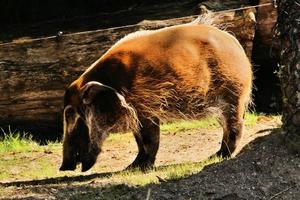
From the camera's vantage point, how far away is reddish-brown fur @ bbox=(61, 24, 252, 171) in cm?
611

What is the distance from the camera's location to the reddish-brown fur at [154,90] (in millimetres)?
6113

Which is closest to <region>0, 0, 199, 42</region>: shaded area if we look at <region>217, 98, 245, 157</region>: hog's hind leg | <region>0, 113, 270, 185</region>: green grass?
<region>0, 113, 270, 185</region>: green grass

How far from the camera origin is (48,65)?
8305 mm

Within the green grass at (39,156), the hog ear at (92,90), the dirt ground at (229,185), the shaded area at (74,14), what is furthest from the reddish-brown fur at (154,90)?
the shaded area at (74,14)

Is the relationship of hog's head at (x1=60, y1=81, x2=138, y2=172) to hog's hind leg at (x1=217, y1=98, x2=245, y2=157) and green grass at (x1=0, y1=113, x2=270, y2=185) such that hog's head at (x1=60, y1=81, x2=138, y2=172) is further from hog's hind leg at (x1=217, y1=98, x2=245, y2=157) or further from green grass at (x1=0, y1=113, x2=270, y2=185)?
hog's hind leg at (x1=217, y1=98, x2=245, y2=157)

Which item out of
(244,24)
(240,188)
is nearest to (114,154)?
(244,24)

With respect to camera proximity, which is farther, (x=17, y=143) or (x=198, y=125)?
(x=198, y=125)

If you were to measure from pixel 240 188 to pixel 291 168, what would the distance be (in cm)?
37

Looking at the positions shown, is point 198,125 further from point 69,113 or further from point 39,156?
point 69,113

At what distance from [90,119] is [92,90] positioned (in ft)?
0.92

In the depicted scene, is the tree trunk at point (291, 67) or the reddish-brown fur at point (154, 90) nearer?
the tree trunk at point (291, 67)

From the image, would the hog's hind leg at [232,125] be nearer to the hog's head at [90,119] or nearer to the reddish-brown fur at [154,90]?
the reddish-brown fur at [154,90]

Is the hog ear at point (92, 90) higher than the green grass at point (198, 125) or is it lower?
higher

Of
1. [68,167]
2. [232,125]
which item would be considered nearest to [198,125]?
[232,125]
